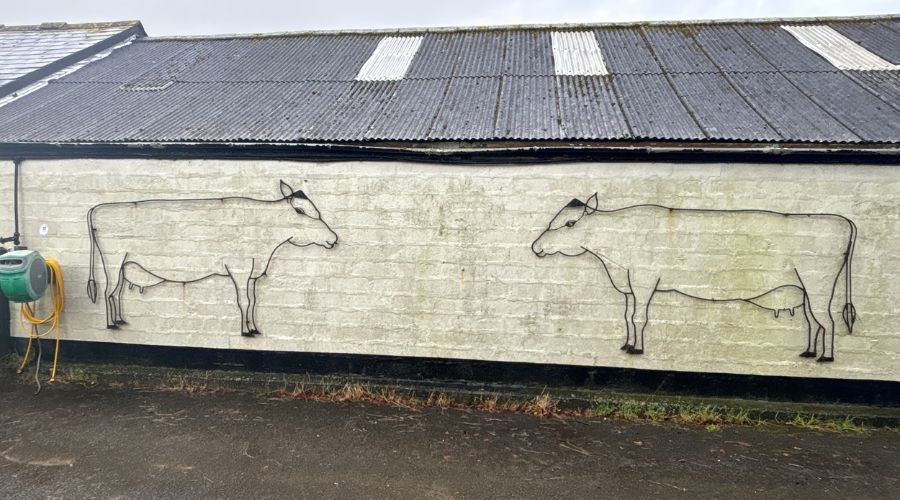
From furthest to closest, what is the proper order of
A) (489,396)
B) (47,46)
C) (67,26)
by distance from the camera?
(67,26)
(47,46)
(489,396)

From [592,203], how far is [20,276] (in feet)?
18.9

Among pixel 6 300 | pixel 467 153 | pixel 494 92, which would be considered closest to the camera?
pixel 467 153

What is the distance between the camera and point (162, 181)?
17.2 ft

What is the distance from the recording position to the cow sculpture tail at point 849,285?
4.59 m

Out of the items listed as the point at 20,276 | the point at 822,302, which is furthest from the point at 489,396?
the point at 20,276

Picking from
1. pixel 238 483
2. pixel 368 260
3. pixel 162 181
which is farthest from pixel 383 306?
pixel 162 181

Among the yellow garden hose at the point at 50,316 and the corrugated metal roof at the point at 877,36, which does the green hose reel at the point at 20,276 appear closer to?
the yellow garden hose at the point at 50,316

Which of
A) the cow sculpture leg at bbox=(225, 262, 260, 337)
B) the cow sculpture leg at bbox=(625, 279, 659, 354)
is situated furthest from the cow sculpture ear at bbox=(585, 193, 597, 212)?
the cow sculpture leg at bbox=(225, 262, 260, 337)

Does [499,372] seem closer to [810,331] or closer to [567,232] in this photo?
[567,232]

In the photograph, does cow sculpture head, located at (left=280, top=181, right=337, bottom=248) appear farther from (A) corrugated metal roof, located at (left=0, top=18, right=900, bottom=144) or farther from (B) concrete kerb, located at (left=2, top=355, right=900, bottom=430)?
(B) concrete kerb, located at (left=2, top=355, right=900, bottom=430)

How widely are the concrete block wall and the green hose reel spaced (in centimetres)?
38

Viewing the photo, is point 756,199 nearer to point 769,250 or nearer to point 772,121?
point 769,250

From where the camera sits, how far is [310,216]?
5121 mm

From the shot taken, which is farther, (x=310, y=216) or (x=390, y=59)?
(x=390, y=59)
